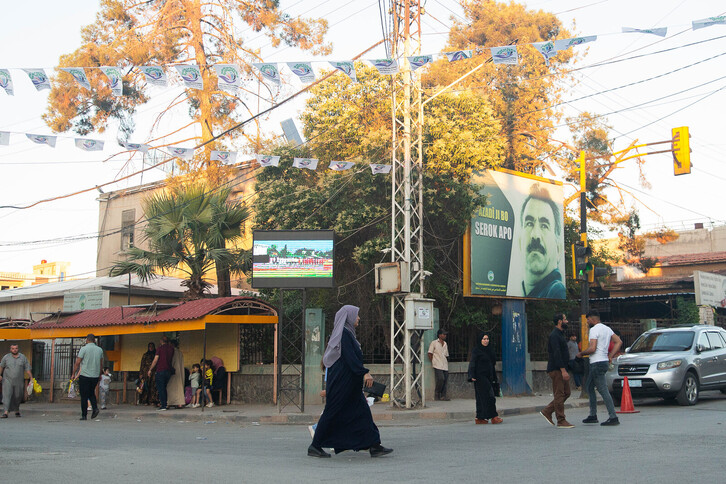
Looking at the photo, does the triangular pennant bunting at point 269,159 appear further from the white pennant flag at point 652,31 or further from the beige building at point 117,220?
the beige building at point 117,220

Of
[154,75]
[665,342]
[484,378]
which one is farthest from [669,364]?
[154,75]

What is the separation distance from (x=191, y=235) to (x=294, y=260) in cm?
524

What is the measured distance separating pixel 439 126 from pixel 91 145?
9754 millimetres

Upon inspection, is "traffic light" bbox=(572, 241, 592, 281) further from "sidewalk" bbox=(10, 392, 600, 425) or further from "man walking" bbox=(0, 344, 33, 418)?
"man walking" bbox=(0, 344, 33, 418)

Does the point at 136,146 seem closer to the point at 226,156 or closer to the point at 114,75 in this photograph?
the point at 226,156

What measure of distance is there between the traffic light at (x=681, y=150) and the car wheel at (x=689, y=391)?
5.17 m

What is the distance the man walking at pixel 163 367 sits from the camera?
18031 mm

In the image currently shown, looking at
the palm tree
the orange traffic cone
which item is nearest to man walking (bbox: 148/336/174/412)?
the palm tree

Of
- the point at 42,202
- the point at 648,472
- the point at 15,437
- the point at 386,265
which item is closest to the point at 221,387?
the point at 386,265

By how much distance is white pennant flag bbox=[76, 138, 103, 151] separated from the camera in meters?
17.2

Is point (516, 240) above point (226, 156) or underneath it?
underneath

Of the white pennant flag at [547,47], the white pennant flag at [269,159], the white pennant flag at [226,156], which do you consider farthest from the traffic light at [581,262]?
the white pennant flag at [226,156]

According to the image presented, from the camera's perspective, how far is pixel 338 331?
28.5 feet

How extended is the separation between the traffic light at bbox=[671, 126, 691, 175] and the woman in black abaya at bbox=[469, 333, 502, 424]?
8309mm
